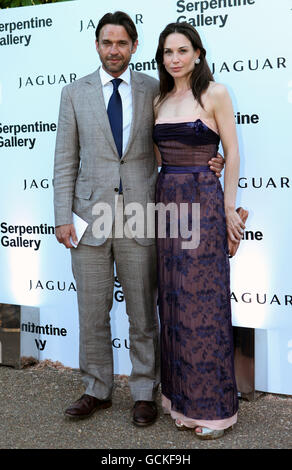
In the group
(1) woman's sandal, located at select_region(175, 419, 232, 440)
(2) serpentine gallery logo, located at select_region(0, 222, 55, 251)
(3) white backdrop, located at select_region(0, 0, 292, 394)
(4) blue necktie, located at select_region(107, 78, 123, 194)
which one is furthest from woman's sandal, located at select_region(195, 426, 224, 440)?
(2) serpentine gallery logo, located at select_region(0, 222, 55, 251)

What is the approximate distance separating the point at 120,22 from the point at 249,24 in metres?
0.93

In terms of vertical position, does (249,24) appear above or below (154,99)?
above

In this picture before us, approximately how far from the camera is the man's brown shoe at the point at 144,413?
11.5 ft

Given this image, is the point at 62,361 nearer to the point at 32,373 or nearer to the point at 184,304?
the point at 32,373

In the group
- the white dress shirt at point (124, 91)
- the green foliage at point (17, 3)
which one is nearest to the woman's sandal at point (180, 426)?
the white dress shirt at point (124, 91)

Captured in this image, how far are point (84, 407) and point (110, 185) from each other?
1.31 meters

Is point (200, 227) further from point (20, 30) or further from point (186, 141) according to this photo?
point (20, 30)

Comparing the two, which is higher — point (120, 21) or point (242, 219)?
point (120, 21)

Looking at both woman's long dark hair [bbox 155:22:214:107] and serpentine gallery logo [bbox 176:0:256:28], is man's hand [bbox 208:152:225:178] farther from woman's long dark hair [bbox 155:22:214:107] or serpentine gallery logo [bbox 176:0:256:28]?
serpentine gallery logo [bbox 176:0:256:28]

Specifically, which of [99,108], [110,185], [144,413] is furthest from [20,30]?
[144,413]

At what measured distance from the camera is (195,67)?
3301 millimetres

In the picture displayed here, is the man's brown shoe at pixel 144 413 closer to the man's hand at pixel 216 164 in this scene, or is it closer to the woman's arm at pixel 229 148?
the woman's arm at pixel 229 148

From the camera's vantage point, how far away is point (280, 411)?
148 inches

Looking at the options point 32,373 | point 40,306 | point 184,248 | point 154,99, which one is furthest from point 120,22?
point 32,373
